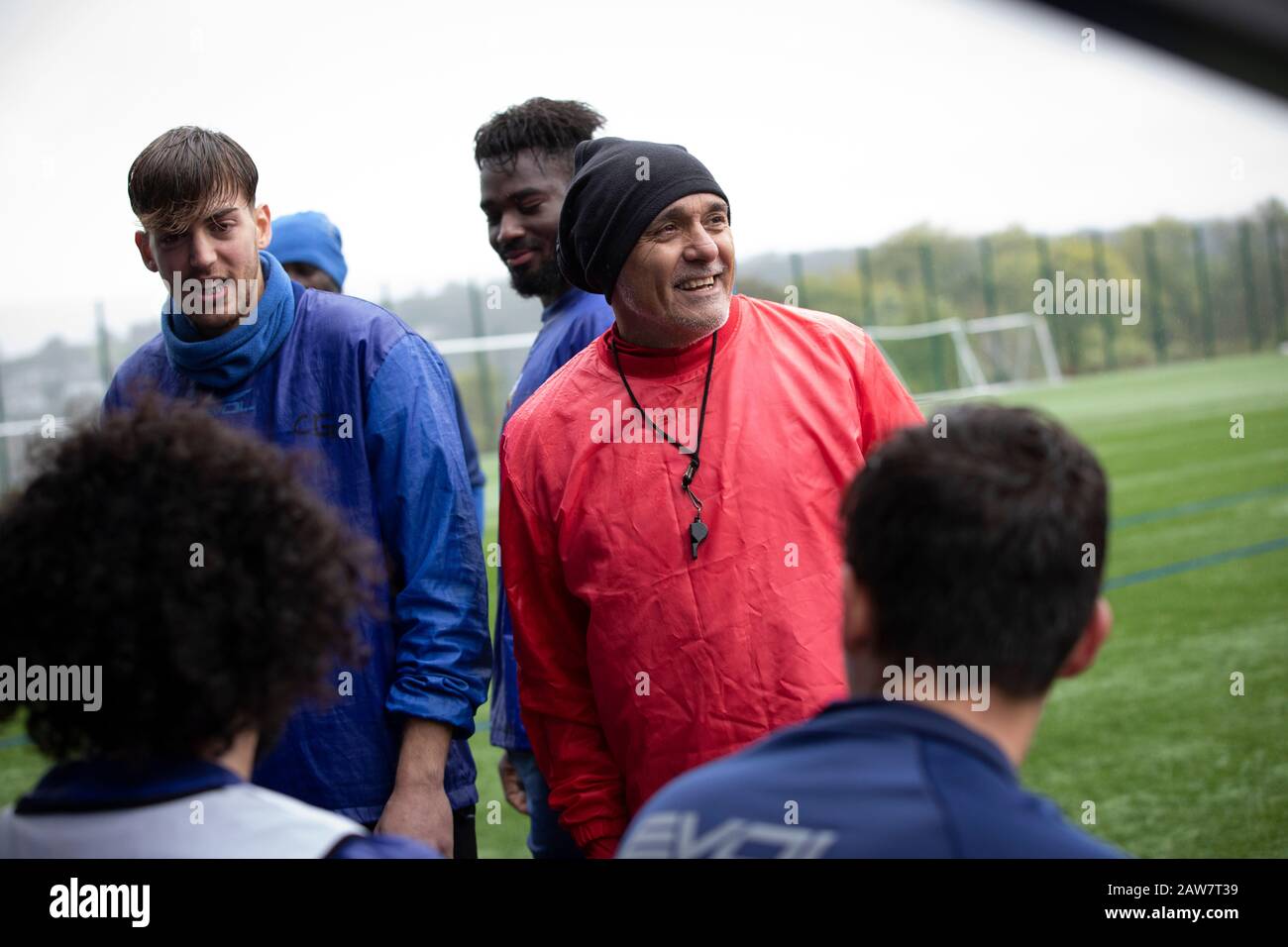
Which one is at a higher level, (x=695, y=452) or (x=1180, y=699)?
(x=695, y=452)

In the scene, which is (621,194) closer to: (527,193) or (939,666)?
(527,193)

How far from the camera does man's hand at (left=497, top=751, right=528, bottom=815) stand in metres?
3.73

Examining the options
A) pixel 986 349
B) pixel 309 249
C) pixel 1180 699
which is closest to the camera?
pixel 309 249

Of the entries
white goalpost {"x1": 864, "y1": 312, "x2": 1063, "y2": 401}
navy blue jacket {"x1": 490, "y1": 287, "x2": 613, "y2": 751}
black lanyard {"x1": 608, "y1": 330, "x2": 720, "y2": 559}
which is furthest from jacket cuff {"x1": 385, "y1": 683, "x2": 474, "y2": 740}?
white goalpost {"x1": 864, "y1": 312, "x2": 1063, "y2": 401}

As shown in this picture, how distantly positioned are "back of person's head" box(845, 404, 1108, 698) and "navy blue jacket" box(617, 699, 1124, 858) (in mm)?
122

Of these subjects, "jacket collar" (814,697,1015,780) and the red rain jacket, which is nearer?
"jacket collar" (814,697,1015,780)

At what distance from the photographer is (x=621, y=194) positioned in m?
2.80

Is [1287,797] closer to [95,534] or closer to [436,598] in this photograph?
[436,598]

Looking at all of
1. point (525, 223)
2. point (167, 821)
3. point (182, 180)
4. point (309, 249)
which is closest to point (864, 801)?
point (167, 821)

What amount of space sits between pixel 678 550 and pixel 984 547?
4.00 feet

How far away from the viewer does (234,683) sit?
1535mm

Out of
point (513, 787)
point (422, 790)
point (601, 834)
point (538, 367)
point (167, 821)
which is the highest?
point (538, 367)

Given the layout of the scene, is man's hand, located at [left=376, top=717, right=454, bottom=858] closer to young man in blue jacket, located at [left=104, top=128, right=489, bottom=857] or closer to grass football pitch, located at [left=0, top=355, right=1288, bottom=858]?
young man in blue jacket, located at [left=104, top=128, right=489, bottom=857]
